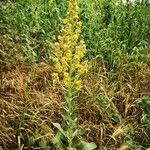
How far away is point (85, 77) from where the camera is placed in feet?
14.9

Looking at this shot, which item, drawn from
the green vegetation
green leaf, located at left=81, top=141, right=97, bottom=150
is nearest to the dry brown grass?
the green vegetation

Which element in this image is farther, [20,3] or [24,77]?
[20,3]

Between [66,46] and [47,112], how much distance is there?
1108 millimetres

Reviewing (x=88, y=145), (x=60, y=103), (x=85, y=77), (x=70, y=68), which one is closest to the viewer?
(x=70, y=68)

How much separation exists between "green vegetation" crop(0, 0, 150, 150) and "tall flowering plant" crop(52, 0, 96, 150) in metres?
0.11

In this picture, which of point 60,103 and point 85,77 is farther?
point 85,77

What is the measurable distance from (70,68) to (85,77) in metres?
1.36

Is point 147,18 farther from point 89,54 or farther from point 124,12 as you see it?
point 89,54

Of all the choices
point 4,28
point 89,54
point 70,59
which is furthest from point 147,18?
point 70,59

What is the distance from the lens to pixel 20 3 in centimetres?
568

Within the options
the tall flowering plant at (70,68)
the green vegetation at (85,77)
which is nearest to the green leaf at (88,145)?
the tall flowering plant at (70,68)

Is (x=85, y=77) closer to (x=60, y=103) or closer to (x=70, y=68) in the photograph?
(x=60, y=103)

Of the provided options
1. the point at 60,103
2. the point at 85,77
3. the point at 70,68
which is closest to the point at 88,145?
the point at 60,103

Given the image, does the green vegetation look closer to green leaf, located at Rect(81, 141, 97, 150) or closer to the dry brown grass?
the dry brown grass
